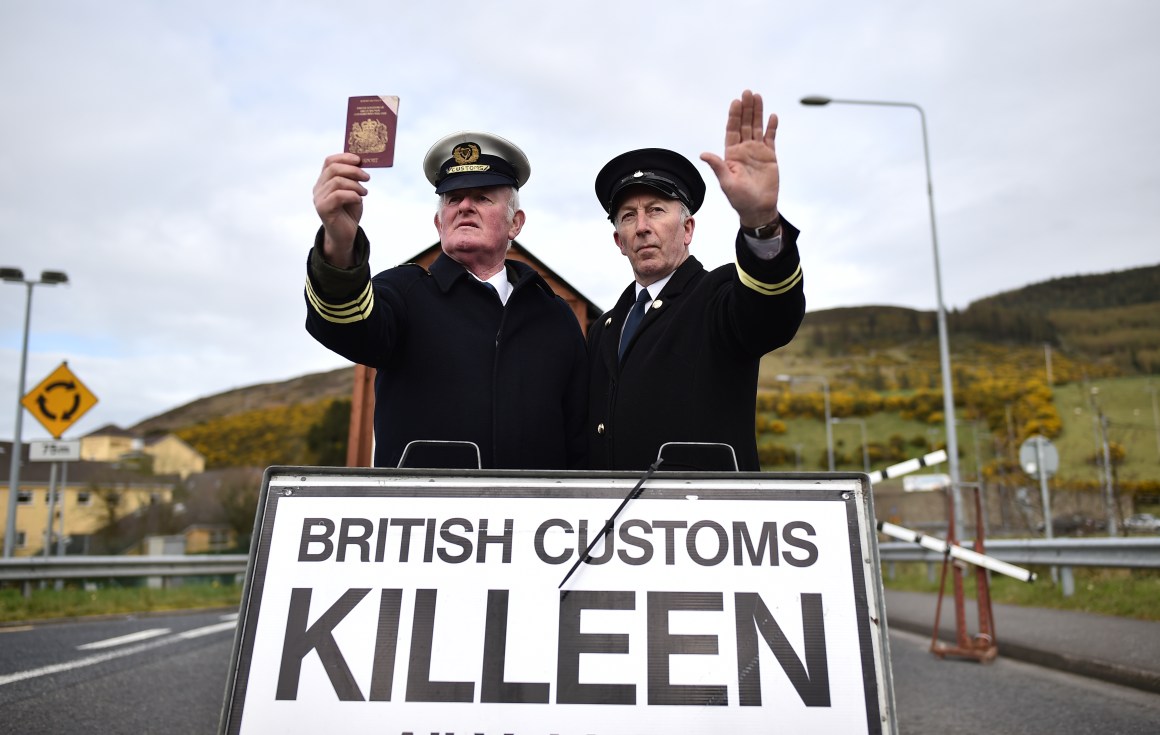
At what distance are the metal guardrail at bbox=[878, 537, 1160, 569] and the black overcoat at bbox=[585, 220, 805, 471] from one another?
14.3 feet

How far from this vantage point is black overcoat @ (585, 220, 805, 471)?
239 cm

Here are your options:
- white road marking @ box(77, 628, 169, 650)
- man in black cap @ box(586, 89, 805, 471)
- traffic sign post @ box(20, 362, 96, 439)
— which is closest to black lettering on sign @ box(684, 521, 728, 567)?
man in black cap @ box(586, 89, 805, 471)

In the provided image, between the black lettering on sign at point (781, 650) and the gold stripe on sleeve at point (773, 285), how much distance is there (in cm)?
77

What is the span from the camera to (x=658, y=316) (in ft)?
9.11

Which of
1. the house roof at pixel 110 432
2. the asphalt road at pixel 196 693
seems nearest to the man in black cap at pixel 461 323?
the asphalt road at pixel 196 693

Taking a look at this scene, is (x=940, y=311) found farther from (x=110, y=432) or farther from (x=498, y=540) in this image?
(x=110, y=432)

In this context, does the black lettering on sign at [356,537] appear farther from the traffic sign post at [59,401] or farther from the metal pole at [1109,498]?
the metal pole at [1109,498]

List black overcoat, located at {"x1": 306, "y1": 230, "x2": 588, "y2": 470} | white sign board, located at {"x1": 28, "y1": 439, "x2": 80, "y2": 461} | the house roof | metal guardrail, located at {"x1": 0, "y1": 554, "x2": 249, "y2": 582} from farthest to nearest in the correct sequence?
the house roof → white sign board, located at {"x1": 28, "y1": 439, "x2": 80, "y2": 461} → metal guardrail, located at {"x1": 0, "y1": 554, "x2": 249, "y2": 582} → black overcoat, located at {"x1": 306, "y1": 230, "x2": 588, "y2": 470}

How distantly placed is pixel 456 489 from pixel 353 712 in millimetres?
511

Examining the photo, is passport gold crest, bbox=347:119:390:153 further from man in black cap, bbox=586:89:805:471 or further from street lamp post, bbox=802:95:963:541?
street lamp post, bbox=802:95:963:541

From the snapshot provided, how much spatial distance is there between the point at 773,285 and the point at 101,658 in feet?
21.9

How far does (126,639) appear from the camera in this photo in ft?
27.1

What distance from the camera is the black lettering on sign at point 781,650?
1.75 meters

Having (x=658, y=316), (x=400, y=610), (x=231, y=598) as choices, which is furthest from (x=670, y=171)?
(x=231, y=598)
